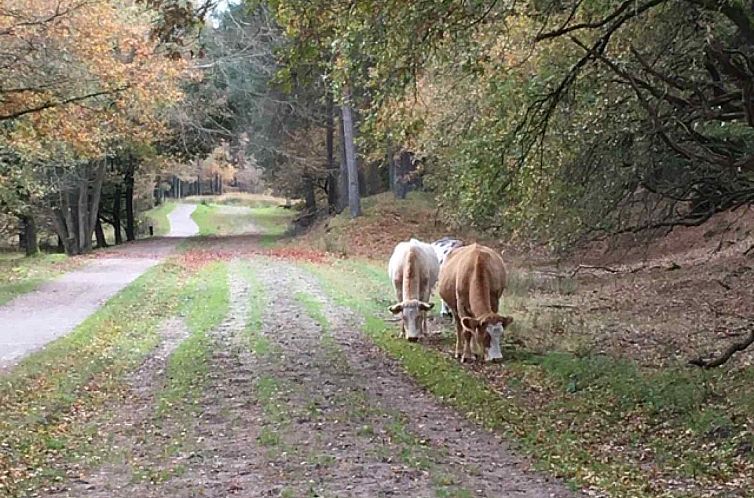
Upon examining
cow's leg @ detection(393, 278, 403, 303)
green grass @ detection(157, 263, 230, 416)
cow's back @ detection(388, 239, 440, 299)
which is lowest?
green grass @ detection(157, 263, 230, 416)

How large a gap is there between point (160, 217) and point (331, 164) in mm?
29957

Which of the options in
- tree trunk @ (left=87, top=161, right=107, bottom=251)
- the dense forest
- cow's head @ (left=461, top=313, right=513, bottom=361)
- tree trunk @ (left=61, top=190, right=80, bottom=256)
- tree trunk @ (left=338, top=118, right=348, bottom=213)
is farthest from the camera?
tree trunk @ (left=338, top=118, right=348, bottom=213)

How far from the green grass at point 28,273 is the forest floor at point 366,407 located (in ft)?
12.4

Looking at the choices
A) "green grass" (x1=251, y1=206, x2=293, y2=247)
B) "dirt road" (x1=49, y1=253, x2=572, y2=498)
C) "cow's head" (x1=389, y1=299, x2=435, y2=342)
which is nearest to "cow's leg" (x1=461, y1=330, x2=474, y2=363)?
"dirt road" (x1=49, y1=253, x2=572, y2=498)

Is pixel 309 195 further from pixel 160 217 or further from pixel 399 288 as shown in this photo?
pixel 399 288

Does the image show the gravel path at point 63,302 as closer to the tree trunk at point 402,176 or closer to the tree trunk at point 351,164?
the tree trunk at point 351,164

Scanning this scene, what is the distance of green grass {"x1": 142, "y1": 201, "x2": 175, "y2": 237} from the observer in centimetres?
5846

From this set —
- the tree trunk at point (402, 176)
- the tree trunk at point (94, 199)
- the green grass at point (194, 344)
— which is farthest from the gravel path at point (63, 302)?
the tree trunk at point (402, 176)

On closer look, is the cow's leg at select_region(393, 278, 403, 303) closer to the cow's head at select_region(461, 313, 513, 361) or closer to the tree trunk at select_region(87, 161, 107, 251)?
the cow's head at select_region(461, 313, 513, 361)

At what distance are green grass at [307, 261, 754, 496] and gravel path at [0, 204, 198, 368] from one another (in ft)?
20.3

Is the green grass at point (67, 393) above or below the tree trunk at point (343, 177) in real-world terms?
below

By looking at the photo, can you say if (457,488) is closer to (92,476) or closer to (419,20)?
(92,476)

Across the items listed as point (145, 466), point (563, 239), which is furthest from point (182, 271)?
point (145, 466)

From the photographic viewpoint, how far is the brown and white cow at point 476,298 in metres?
13.1
